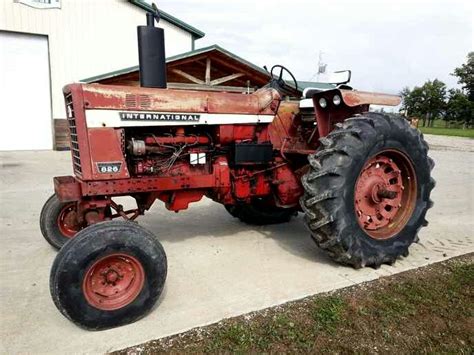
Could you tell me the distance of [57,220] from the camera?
12.4ft

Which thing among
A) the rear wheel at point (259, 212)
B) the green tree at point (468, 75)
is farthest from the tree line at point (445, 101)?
the rear wheel at point (259, 212)

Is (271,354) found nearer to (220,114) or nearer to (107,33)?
(220,114)

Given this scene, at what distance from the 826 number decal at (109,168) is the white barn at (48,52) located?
11.3 meters

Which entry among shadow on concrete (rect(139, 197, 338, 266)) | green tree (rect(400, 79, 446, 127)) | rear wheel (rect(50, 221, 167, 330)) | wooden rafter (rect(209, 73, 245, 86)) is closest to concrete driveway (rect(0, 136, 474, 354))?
shadow on concrete (rect(139, 197, 338, 266))

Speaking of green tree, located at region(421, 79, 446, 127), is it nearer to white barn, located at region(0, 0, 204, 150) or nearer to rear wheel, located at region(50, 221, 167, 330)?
white barn, located at region(0, 0, 204, 150)

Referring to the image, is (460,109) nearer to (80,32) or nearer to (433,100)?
(433,100)

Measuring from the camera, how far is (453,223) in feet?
16.4

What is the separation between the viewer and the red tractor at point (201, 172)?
8.49ft

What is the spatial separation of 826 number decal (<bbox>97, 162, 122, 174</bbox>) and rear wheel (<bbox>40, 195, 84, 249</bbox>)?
1033mm

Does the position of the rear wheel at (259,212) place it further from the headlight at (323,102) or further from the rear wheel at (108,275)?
the rear wheel at (108,275)

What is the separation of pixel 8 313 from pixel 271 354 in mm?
1855

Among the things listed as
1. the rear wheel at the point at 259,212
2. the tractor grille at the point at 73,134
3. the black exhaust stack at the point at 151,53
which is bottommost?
the rear wheel at the point at 259,212

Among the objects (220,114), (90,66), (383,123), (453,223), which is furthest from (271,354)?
(90,66)

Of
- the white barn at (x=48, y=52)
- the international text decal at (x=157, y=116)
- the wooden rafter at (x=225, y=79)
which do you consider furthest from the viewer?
the wooden rafter at (x=225, y=79)
